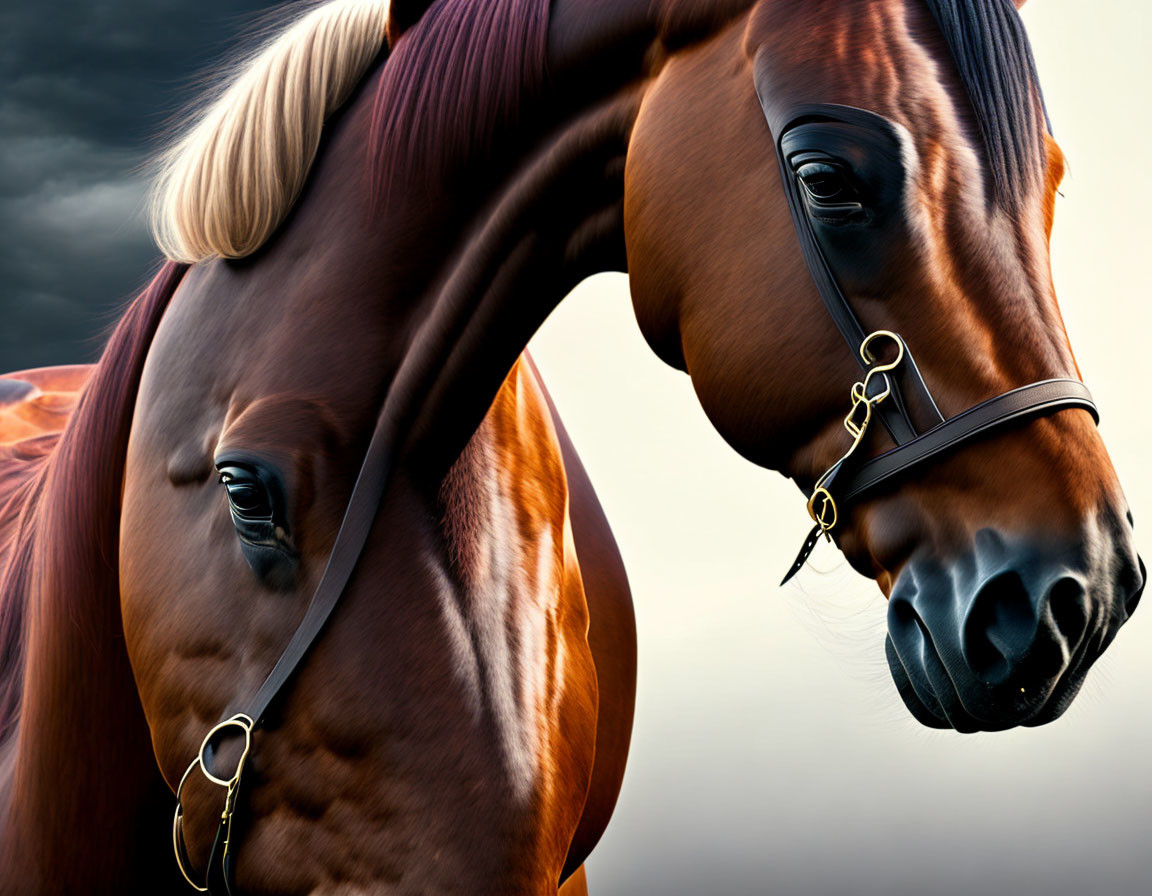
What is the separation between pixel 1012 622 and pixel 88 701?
152 cm

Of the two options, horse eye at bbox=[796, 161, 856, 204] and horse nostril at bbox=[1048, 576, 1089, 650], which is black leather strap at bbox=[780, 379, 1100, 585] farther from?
horse eye at bbox=[796, 161, 856, 204]

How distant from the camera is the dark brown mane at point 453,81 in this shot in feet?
4.91

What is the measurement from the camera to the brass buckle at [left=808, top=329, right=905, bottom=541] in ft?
3.81

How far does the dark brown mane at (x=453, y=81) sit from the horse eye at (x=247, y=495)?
47 cm

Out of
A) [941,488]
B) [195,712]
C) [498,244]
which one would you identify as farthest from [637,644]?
[941,488]

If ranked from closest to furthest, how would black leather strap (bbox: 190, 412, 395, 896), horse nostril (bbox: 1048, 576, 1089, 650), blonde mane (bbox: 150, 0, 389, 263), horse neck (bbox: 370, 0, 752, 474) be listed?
1. horse nostril (bbox: 1048, 576, 1089, 650)
2. horse neck (bbox: 370, 0, 752, 474)
3. black leather strap (bbox: 190, 412, 395, 896)
4. blonde mane (bbox: 150, 0, 389, 263)

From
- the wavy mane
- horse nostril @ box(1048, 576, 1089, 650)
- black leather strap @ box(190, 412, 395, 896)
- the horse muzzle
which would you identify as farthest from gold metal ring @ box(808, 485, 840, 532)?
black leather strap @ box(190, 412, 395, 896)

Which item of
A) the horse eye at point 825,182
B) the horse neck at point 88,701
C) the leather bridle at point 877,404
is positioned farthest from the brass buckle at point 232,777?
the horse eye at point 825,182

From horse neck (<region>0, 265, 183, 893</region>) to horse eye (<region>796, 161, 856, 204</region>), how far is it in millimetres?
1214

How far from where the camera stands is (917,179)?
3.82 feet

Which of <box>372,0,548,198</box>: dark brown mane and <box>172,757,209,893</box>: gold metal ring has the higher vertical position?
<box>372,0,548,198</box>: dark brown mane

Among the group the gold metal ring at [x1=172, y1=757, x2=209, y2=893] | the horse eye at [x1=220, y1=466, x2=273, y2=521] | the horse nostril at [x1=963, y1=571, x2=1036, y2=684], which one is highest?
the horse eye at [x1=220, y1=466, x2=273, y2=521]

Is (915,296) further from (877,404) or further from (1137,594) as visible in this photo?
(1137,594)

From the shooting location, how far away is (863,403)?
118cm
